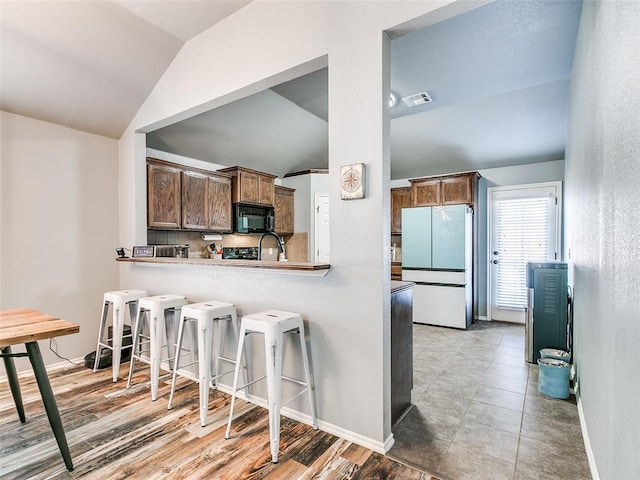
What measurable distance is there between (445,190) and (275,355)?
425 centimetres

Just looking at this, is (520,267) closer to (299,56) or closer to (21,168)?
(299,56)

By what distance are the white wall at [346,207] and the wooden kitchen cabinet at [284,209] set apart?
10.8 ft

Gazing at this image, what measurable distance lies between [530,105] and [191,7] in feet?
12.3

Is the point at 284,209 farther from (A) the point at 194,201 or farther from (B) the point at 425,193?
(B) the point at 425,193

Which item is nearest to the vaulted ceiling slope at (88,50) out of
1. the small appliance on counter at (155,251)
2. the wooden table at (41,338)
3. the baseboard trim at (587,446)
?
the small appliance on counter at (155,251)

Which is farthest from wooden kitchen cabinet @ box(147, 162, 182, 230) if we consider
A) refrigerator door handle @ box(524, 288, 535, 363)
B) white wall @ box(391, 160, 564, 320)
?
white wall @ box(391, 160, 564, 320)

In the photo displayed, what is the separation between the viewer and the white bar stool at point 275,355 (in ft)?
6.22

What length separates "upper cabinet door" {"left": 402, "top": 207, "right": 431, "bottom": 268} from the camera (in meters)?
5.10

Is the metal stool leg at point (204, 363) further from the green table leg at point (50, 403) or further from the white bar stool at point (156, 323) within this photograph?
the green table leg at point (50, 403)

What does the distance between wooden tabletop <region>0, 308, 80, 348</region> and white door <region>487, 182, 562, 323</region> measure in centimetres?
550

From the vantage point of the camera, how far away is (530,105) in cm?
390

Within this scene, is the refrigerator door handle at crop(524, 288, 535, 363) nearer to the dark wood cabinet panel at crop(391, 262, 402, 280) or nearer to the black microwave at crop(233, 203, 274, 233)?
the dark wood cabinet panel at crop(391, 262, 402, 280)

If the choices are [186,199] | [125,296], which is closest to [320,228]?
[186,199]

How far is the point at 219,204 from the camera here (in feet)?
15.4
